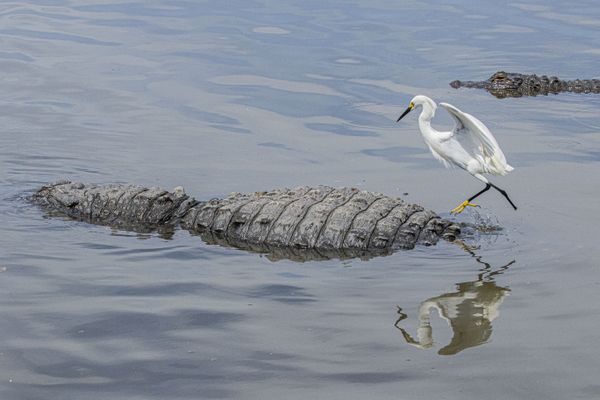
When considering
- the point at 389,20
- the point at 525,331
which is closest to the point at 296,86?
the point at 389,20

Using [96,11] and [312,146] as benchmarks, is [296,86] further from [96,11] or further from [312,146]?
[96,11]

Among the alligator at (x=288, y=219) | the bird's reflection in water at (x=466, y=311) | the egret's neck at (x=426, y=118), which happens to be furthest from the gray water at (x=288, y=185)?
the egret's neck at (x=426, y=118)

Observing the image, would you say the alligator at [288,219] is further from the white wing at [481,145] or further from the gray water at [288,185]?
the white wing at [481,145]

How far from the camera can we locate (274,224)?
927 cm

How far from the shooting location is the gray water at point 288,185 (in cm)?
675

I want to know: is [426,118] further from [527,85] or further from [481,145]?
[527,85]

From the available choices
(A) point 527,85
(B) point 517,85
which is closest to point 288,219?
(B) point 517,85

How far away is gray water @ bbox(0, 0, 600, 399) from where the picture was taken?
266 inches

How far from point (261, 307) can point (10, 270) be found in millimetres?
2097

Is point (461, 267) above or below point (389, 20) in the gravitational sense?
below

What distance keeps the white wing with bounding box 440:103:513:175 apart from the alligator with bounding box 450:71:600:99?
5.43 m

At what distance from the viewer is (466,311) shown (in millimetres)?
7984

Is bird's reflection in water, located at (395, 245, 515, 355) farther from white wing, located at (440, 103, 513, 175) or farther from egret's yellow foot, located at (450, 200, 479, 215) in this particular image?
white wing, located at (440, 103, 513, 175)

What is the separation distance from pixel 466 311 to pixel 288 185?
3.61m
